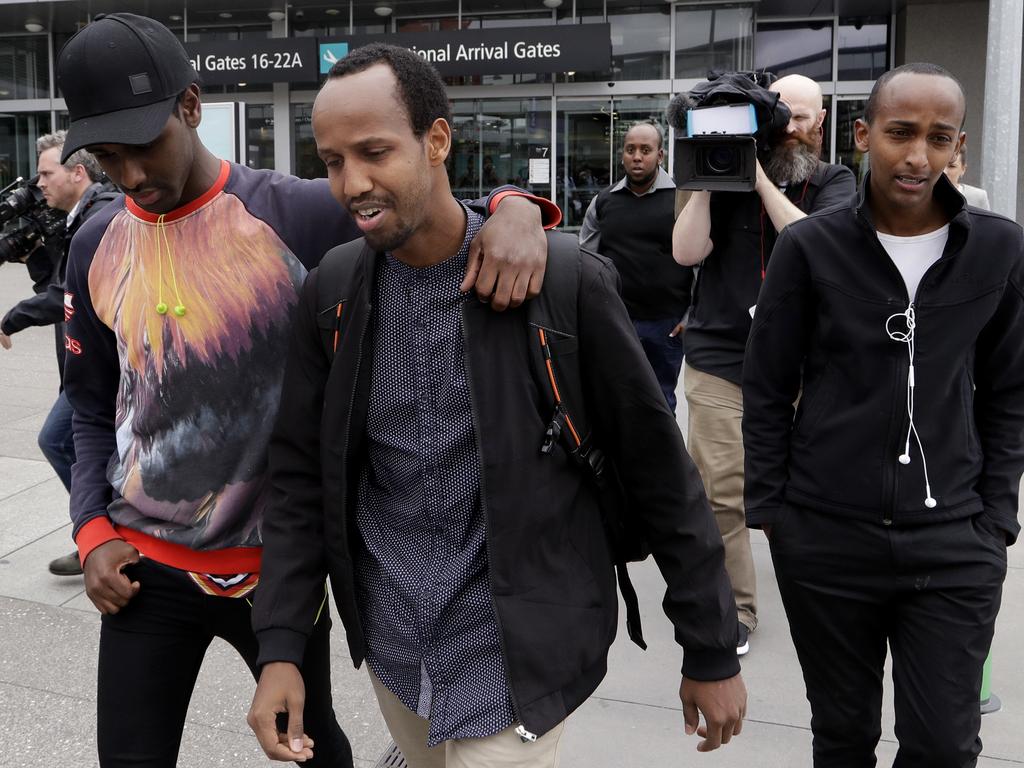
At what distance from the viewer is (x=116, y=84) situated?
2070 mm

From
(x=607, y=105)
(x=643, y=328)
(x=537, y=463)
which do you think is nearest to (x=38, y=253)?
(x=643, y=328)

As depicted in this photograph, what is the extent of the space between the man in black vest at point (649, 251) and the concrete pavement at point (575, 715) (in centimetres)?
159

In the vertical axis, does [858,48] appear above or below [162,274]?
above

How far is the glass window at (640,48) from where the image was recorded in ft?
57.1

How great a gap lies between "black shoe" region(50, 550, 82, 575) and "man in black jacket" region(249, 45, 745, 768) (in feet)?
10.8

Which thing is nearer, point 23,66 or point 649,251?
point 649,251

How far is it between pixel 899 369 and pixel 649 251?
12.4ft

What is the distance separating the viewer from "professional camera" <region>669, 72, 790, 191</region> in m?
3.71

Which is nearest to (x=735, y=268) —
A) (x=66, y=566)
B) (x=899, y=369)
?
(x=899, y=369)

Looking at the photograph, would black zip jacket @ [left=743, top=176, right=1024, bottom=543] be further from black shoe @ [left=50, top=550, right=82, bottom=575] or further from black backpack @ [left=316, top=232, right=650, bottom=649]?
black shoe @ [left=50, top=550, right=82, bottom=575]

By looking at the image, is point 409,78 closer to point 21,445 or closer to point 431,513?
point 431,513

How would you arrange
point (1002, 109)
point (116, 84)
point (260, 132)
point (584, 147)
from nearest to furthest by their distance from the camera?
1. point (116, 84)
2. point (1002, 109)
3. point (584, 147)
4. point (260, 132)

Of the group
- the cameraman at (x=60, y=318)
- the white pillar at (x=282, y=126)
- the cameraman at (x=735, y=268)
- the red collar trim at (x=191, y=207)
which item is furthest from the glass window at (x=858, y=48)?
the red collar trim at (x=191, y=207)

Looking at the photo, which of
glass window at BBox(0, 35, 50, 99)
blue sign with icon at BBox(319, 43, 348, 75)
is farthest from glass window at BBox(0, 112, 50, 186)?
blue sign with icon at BBox(319, 43, 348, 75)
